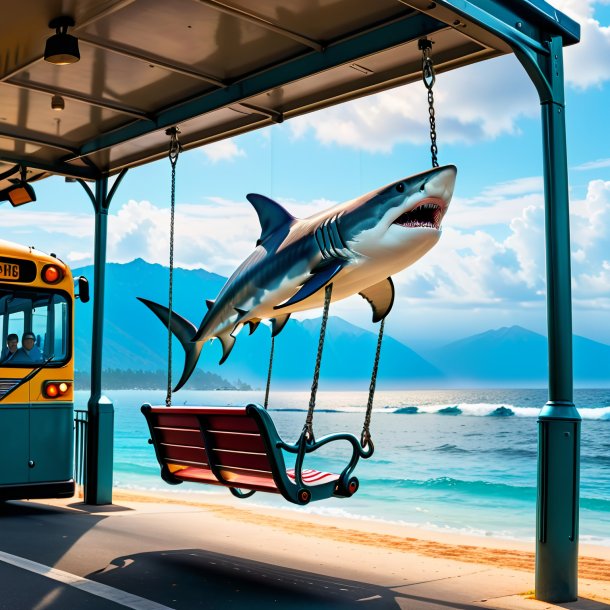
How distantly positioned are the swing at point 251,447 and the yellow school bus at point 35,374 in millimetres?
2503

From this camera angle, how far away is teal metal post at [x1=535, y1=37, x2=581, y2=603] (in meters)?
5.86

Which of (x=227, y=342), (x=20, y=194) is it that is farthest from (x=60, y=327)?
(x=227, y=342)

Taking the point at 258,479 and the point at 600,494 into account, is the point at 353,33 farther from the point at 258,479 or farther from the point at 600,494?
the point at 600,494

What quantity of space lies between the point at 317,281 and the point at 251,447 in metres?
1.25

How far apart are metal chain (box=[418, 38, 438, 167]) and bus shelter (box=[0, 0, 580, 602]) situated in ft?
0.34

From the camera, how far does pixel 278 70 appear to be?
24.4ft

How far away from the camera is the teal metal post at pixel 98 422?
10586 millimetres

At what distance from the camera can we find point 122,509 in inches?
409

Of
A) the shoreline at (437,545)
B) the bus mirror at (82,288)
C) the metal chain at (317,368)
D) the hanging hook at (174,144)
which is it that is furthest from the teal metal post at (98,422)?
the metal chain at (317,368)

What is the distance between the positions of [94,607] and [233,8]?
13.1ft

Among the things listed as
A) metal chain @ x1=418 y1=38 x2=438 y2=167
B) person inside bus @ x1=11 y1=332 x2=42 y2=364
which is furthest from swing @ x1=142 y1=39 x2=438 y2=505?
person inside bus @ x1=11 y1=332 x2=42 y2=364

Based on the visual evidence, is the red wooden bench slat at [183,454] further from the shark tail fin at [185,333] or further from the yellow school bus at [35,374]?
the yellow school bus at [35,374]

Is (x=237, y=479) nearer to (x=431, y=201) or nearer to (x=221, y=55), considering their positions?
(x=431, y=201)

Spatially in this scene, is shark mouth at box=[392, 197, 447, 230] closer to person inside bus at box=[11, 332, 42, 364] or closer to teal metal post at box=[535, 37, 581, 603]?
teal metal post at box=[535, 37, 581, 603]
